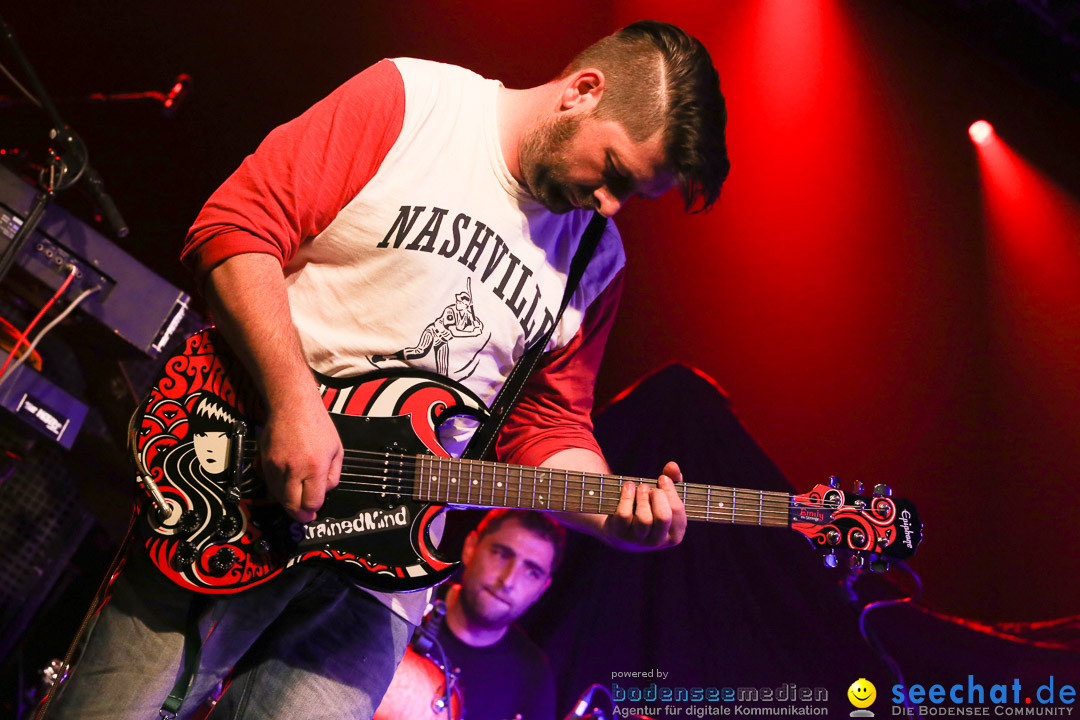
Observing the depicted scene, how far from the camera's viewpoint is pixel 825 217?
418 centimetres

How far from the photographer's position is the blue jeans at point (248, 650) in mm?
1607

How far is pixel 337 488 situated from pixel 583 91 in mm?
1282

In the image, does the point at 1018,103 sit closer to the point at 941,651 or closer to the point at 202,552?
the point at 941,651

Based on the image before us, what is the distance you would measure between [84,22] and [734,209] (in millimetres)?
3303

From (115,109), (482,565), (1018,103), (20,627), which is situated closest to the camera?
(20,627)

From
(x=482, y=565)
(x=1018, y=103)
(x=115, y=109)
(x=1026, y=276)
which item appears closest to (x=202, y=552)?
(x=482, y=565)

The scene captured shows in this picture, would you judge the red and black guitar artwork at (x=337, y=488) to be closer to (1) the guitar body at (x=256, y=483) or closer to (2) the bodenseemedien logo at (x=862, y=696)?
(1) the guitar body at (x=256, y=483)

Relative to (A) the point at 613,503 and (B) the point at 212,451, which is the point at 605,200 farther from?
(B) the point at 212,451

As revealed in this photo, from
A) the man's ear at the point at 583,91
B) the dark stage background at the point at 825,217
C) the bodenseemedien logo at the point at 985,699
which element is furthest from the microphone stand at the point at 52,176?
the bodenseemedien logo at the point at 985,699

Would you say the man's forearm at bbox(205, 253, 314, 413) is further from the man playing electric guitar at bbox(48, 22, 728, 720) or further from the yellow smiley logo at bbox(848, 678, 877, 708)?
the yellow smiley logo at bbox(848, 678, 877, 708)

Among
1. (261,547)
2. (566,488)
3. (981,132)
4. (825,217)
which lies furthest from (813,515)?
(981,132)

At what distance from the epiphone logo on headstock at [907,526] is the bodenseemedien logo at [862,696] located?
5.50 feet

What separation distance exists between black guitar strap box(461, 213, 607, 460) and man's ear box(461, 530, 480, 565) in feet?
6.70

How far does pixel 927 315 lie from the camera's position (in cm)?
405
